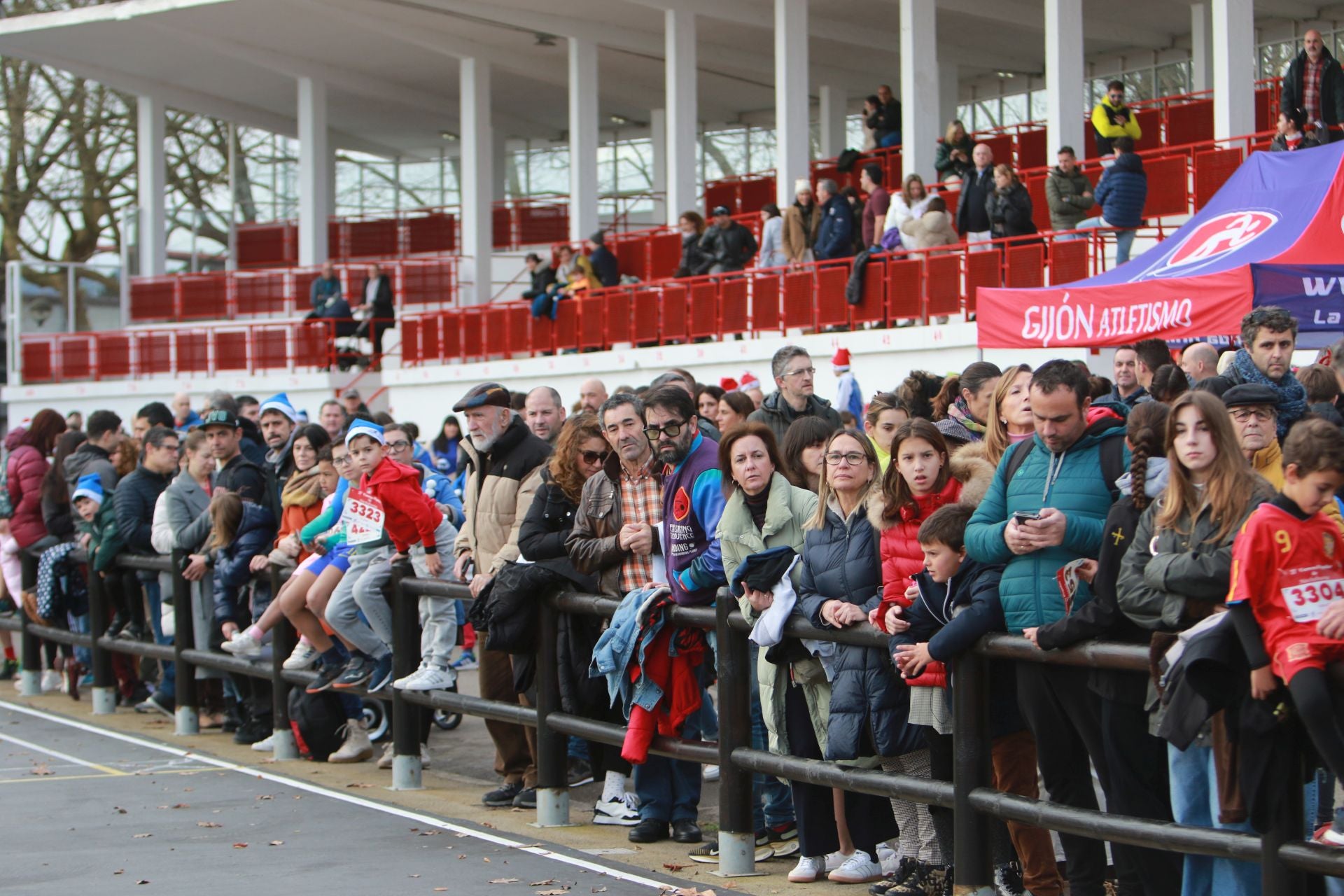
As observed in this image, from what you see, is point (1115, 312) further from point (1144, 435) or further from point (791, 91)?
point (791, 91)

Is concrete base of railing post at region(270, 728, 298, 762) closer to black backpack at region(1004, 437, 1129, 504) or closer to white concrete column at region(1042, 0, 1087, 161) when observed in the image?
black backpack at region(1004, 437, 1129, 504)

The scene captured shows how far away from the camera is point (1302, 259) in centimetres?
1149

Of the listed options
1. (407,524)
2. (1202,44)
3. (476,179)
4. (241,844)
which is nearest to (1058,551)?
(241,844)

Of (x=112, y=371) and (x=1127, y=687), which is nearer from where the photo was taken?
(x=1127, y=687)

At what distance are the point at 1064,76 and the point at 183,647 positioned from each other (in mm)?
16786

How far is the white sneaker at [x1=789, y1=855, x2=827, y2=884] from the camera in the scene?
7.31 m

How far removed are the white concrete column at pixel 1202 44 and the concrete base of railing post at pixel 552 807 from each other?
2419cm

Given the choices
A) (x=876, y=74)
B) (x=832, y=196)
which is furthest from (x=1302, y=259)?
(x=876, y=74)

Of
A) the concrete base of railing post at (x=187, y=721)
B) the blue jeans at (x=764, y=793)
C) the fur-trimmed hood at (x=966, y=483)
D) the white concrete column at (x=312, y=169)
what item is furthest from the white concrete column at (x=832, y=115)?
the fur-trimmed hood at (x=966, y=483)

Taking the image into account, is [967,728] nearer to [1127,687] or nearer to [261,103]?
[1127,687]

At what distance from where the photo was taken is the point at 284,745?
11.1 metres

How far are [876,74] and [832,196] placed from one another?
14.9m

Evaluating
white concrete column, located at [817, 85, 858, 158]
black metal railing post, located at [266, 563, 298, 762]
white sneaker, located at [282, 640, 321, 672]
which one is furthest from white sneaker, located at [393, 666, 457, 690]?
white concrete column, located at [817, 85, 858, 158]

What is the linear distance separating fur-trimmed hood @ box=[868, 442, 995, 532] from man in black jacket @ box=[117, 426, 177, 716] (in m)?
7.90
